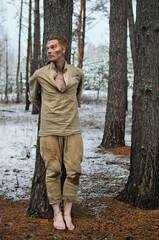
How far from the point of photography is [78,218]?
121 inches

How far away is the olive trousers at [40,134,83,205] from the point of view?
278 centimetres

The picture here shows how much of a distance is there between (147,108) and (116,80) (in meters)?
4.15

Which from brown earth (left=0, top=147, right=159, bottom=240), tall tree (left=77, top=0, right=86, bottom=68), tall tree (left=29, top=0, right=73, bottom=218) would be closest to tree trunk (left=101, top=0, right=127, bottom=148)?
brown earth (left=0, top=147, right=159, bottom=240)

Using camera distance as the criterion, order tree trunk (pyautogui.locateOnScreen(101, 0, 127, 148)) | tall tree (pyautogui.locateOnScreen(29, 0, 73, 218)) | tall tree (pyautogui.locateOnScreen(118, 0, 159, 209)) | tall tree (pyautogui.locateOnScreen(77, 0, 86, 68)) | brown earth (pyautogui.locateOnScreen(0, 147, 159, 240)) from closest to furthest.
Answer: brown earth (pyautogui.locateOnScreen(0, 147, 159, 240))
tall tree (pyautogui.locateOnScreen(29, 0, 73, 218))
tall tree (pyautogui.locateOnScreen(118, 0, 159, 209))
tree trunk (pyautogui.locateOnScreen(101, 0, 127, 148))
tall tree (pyautogui.locateOnScreen(77, 0, 86, 68))

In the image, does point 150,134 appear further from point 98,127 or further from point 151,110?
point 98,127

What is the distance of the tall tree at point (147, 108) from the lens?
10.4 ft

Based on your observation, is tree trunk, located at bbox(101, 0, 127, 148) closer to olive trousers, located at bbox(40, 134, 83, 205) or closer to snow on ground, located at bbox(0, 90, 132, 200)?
snow on ground, located at bbox(0, 90, 132, 200)

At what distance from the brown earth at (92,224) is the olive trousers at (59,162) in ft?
1.12

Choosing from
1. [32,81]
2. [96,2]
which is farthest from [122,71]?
[96,2]

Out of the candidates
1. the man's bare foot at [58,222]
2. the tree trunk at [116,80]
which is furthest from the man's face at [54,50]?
the tree trunk at [116,80]

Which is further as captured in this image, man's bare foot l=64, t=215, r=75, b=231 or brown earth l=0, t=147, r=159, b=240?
man's bare foot l=64, t=215, r=75, b=231

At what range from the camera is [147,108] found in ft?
10.5

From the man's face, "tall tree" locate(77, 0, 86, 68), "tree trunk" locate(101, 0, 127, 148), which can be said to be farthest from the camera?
"tall tree" locate(77, 0, 86, 68)

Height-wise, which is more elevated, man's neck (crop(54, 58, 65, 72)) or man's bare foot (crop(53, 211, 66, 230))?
man's neck (crop(54, 58, 65, 72))
